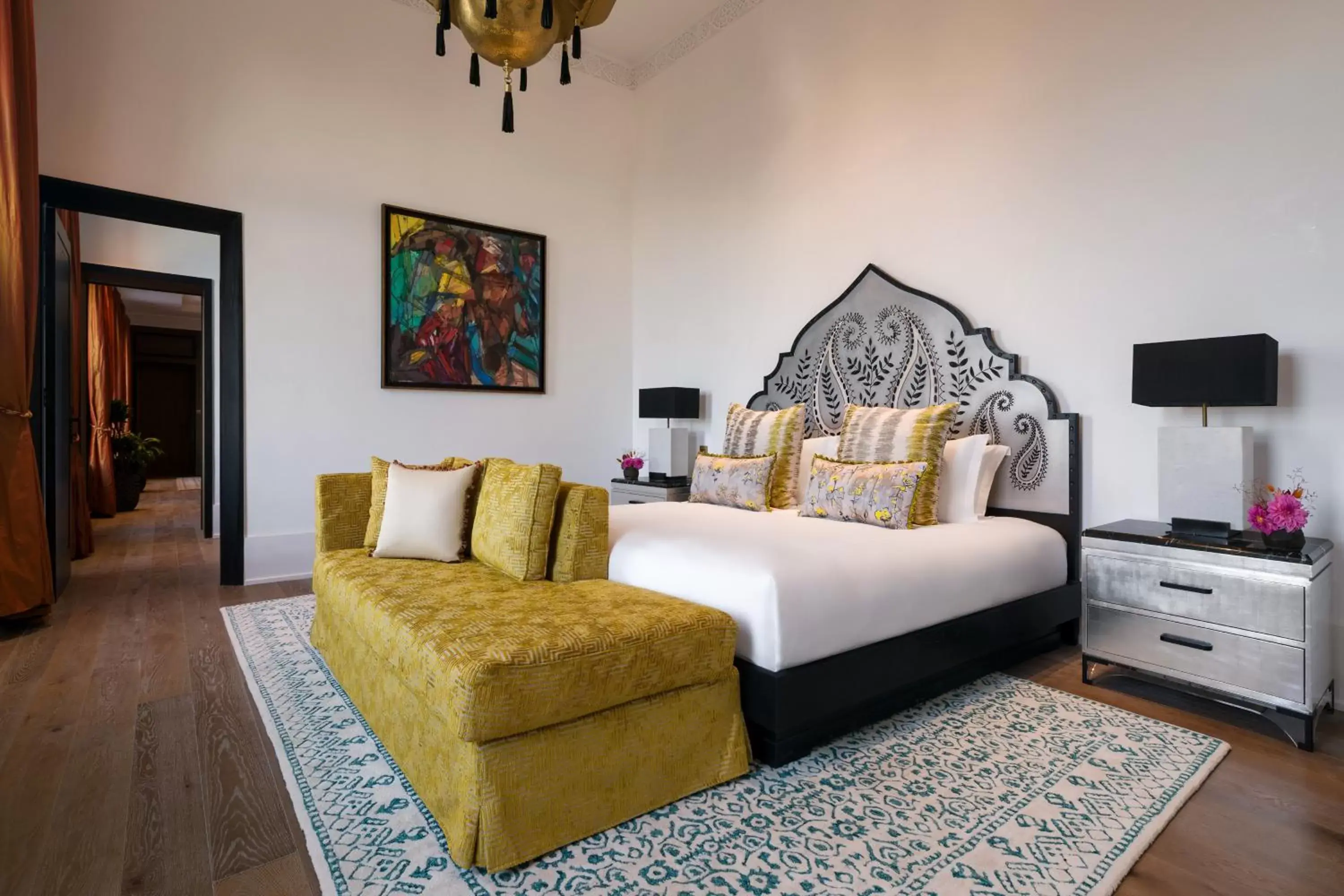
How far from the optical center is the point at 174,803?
1.67 metres

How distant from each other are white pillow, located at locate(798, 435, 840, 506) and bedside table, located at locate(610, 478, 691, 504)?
0.87m

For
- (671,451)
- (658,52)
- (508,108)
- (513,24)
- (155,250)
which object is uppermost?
(658,52)

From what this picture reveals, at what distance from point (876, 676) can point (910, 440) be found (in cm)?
138

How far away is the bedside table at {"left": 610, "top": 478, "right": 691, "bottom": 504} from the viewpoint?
4.54 meters

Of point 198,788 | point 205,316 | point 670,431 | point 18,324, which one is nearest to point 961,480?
point 670,431

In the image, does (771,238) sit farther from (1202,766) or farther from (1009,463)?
(1202,766)

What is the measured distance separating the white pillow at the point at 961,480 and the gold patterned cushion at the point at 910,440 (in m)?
0.05

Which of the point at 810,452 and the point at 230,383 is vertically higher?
the point at 230,383

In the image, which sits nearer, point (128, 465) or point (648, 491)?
point (648, 491)

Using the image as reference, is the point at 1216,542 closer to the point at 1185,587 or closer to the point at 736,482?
the point at 1185,587

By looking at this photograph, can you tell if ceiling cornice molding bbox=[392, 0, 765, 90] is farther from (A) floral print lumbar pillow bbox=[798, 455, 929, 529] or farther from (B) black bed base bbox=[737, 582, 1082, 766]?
(B) black bed base bbox=[737, 582, 1082, 766]

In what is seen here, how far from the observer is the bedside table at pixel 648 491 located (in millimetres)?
4539

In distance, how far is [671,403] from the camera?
→ 4.69 meters

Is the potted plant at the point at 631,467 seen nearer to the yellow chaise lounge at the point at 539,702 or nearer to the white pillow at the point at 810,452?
the white pillow at the point at 810,452
